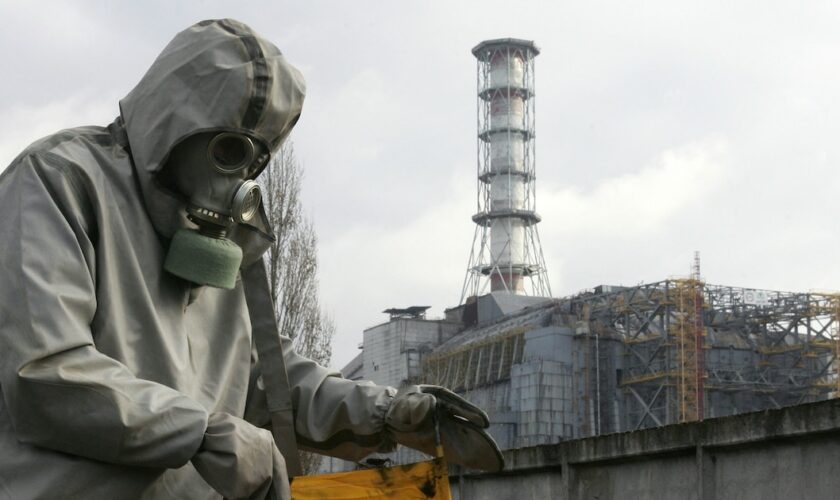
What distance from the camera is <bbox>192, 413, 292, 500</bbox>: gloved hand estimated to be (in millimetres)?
2164

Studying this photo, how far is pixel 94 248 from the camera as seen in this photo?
235 cm

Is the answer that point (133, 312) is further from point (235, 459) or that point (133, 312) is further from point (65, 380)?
point (235, 459)

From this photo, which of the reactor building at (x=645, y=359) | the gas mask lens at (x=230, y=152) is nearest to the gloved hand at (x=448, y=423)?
the gas mask lens at (x=230, y=152)

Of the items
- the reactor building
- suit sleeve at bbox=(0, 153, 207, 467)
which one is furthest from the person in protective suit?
the reactor building

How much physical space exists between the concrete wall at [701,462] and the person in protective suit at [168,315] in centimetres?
387

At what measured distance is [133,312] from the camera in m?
2.39

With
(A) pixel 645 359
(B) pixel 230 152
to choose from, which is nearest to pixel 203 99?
(B) pixel 230 152

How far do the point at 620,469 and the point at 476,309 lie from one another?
2110 inches

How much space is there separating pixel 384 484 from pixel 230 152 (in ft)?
3.29

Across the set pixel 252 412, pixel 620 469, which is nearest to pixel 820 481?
pixel 620 469

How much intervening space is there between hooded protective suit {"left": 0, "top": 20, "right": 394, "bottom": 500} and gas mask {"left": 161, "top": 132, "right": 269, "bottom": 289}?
3cm

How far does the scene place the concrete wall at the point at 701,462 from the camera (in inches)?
244

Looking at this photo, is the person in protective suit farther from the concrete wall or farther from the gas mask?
the concrete wall

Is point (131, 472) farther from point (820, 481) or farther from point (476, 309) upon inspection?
point (476, 309)
